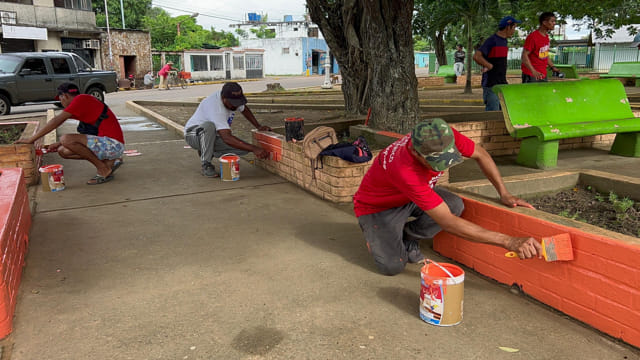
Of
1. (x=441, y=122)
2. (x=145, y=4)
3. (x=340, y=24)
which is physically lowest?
(x=441, y=122)

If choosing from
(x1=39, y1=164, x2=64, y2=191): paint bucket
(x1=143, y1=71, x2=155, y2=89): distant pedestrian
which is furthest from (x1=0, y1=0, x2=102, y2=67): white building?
(x1=39, y1=164, x2=64, y2=191): paint bucket

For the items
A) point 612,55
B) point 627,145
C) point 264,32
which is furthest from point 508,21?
point 264,32

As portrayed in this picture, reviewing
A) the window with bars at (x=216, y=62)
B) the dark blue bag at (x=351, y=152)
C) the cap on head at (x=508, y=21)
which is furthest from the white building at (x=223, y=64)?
the dark blue bag at (x=351, y=152)

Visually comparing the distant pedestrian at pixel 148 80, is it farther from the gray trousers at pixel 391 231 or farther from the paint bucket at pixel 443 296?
the paint bucket at pixel 443 296

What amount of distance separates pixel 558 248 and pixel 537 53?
4928 millimetres

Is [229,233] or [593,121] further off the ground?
[593,121]

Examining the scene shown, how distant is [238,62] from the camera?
1828 inches

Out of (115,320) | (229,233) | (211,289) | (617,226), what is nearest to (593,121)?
(617,226)

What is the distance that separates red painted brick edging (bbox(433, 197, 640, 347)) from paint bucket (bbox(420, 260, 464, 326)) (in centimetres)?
60

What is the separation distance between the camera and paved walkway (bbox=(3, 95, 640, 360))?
2.57 m

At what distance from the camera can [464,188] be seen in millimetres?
3805

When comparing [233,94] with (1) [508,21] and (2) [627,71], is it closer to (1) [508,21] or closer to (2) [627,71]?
(1) [508,21]

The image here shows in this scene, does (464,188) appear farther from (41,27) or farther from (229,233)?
(41,27)

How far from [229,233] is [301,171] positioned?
1.70 meters
